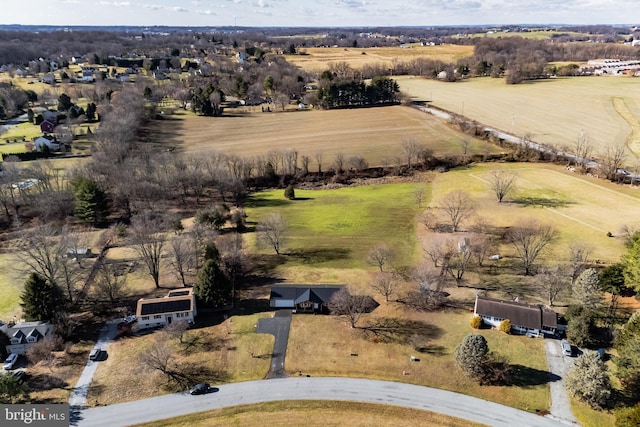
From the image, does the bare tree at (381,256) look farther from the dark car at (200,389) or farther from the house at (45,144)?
the house at (45,144)

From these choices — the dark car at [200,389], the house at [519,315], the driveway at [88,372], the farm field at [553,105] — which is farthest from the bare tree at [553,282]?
the farm field at [553,105]

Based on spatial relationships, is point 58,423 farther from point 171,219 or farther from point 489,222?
point 489,222

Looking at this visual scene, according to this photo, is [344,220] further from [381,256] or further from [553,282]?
[553,282]

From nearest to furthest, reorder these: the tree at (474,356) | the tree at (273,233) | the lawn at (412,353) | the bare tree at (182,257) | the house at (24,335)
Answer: the lawn at (412,353), the tree at (474,356), the house at (24,335), the bare tree at (182,257), the tree at (273,233)

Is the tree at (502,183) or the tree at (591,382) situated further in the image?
the tree at (502,183)

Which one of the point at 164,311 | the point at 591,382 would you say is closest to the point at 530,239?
the point at 591,382
